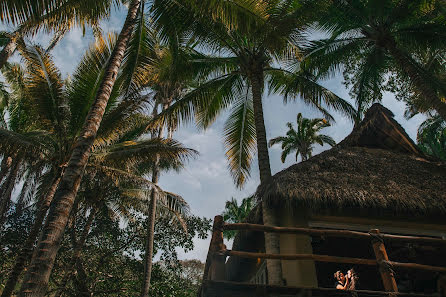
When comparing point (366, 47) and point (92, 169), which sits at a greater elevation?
point (366, 47)

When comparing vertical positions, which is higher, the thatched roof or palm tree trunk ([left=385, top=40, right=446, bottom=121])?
palm tree trunk ([left=385, top=40, right=446, bottom=121])

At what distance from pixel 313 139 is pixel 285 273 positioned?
678 inches

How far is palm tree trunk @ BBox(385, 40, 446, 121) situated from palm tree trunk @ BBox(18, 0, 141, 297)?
7097 millimetres

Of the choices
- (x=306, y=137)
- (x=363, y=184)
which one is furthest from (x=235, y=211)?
(x=363, y=184)

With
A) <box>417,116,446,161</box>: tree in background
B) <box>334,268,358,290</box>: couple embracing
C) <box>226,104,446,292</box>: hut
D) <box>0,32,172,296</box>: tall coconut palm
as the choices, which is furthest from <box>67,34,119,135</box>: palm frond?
<box>417,116,446,161</box>: tree in background

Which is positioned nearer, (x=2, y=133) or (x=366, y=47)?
(x=2, y=133)

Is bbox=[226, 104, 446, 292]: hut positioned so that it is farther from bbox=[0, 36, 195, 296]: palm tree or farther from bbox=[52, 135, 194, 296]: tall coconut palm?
bbox=[0, 36, 195, 296]: palm tree

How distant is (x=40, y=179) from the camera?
1221cm

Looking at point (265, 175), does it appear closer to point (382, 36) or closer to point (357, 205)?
point (357, 205)

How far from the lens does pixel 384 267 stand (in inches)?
148

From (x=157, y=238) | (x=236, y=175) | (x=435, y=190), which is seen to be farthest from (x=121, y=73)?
(x=157, y=238)

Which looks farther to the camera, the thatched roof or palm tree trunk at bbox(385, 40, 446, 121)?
palm tree trunk at bbox(385, 40, 446, 121)

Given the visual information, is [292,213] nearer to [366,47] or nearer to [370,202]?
[370,202]

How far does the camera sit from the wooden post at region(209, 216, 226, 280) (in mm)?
3586
